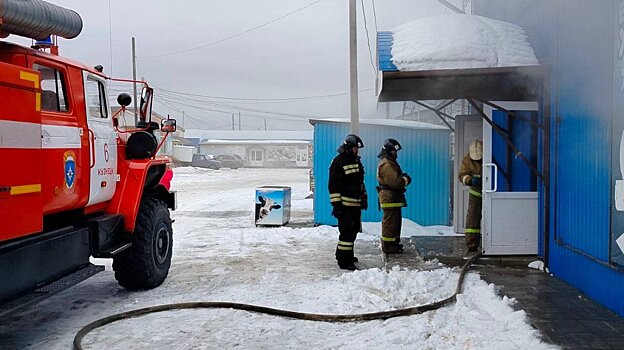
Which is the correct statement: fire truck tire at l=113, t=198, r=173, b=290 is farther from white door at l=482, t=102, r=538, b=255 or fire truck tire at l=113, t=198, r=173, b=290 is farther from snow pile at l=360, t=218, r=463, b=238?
snow pile at l=360, t=218, r=463, b=238

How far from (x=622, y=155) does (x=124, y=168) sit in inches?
216

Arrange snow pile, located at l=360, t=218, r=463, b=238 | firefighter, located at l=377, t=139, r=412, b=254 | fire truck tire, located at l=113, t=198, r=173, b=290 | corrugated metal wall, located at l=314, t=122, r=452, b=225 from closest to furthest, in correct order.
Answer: fire truck tire, located at l=113, t=198, r=173, b=290 → firefighter, located at l=377, t=139, r=412, b=254 → snow pile, located at l=360, t=218, r=463, b=238 → corrugated metal wall, located at l=314, t=122, r=452, b=225

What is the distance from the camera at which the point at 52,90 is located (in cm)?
551

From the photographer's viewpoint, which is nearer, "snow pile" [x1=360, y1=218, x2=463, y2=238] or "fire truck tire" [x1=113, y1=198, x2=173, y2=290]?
"fire truck tire" [x1=113, y1=198, x2=173, y2=290]

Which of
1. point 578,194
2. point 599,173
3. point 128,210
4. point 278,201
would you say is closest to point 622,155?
point 599,173

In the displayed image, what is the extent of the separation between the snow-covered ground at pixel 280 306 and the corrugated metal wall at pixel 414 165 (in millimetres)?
2909

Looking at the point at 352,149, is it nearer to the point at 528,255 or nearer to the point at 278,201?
the point at 528,255

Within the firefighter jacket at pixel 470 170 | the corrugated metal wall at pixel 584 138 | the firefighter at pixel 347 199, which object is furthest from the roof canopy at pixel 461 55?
the firefighter at pixel 347 199

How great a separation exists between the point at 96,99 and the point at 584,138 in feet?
18.5

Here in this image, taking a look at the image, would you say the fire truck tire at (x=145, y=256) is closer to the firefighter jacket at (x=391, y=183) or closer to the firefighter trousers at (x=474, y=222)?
the firefighter jacket at (x=391, y=183)

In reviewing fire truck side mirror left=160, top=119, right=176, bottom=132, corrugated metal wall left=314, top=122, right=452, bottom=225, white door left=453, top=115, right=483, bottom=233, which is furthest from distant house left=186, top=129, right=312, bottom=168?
fire truck side mirror left=160, top=119, right=176, bottom=132

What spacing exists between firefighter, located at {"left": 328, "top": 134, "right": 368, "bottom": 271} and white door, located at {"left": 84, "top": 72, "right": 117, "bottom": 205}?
10.2 feet

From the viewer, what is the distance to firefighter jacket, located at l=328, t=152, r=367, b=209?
26.2ft

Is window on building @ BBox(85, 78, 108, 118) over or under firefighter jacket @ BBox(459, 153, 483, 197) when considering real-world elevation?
over
